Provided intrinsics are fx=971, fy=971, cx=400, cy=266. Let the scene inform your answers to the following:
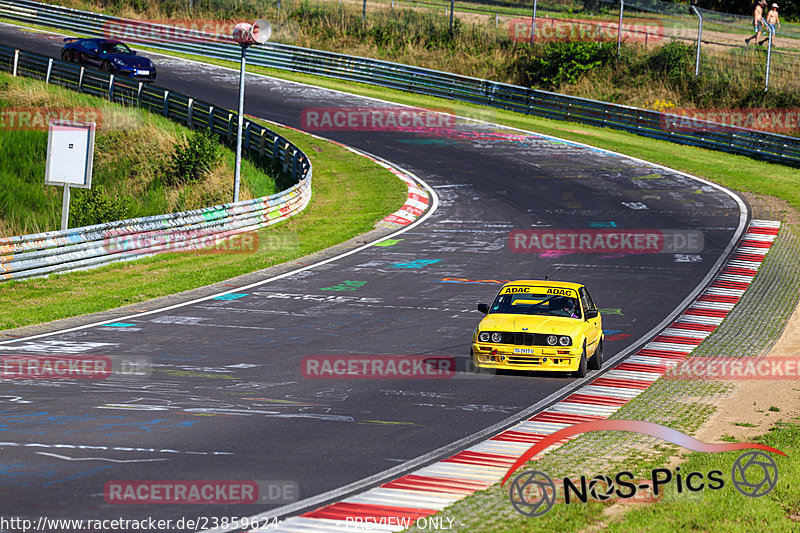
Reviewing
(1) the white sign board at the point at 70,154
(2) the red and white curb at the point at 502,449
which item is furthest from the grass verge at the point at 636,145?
(1) the white sign board at the point at 70,154

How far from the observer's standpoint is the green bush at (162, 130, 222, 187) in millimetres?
33938

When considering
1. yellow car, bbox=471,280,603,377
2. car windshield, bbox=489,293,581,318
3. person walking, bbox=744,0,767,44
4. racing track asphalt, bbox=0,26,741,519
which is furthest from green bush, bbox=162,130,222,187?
person walking, bbox=744,0,767,44

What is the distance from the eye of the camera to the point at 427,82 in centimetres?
5050

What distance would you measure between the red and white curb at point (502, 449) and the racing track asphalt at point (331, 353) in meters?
0.44

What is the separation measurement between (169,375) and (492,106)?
37258 mm

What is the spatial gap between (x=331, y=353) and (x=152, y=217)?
10.3m

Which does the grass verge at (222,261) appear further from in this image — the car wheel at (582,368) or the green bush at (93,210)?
the car wheel at (582,368)

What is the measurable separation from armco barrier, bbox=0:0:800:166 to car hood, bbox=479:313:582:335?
27755mm

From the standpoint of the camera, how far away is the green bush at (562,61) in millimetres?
49688

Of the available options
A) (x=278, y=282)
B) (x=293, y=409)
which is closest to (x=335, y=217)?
(x=278, y=282)

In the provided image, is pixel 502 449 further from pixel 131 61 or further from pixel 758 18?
pixel 131 61

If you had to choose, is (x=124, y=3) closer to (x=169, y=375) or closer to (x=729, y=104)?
(x=729, y=104)

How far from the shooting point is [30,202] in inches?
1267

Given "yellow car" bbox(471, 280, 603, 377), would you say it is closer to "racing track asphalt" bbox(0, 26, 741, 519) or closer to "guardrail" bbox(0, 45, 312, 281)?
"racing track asphalt" bbox(0, 26, 741, 519)
